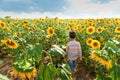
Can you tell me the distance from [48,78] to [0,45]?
353 inches

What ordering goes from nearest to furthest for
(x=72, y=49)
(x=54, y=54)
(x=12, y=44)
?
(x=54, y=54), (x=12, y=44), (x=72, y=49)

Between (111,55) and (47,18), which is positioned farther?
(47,18)

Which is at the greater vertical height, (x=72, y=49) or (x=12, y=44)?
(x=12, y=44)

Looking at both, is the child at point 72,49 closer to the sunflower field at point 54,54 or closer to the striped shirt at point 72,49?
the striped shirt at point 72,49

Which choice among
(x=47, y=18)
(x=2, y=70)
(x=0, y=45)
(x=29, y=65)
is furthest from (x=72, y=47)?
(x=47, y=18)

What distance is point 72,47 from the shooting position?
732 centimetres

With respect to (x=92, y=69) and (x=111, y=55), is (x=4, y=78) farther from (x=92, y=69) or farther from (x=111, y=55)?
(x=92, y=69)

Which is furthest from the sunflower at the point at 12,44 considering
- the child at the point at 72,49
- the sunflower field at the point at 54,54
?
the child at the point at 72,49

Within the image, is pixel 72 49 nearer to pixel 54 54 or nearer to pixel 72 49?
pixel 72 49

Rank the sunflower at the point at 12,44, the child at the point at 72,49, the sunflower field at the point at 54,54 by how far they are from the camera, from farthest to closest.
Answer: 1. the child at the point at 72,49
2. the sunflower at the point at 12,44
3. the sunflower field at the point at 54,54

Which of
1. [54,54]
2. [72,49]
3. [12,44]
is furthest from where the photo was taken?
[72,49]

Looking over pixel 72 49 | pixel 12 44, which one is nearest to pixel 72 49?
pixel 72 49

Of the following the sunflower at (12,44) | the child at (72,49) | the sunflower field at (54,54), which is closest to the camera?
the sunflower field at (54,54)

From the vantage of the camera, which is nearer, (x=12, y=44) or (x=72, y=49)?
(x=12, y=44)
